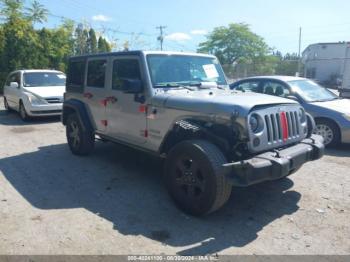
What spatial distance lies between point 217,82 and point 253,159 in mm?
2244

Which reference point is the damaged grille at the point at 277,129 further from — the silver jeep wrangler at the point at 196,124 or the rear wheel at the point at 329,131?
the rear wheel at the point at 329,131

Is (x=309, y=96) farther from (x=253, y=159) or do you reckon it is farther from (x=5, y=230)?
(x=5, y=230)

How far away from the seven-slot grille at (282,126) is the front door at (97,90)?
2.94 m

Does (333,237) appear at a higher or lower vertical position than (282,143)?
lower

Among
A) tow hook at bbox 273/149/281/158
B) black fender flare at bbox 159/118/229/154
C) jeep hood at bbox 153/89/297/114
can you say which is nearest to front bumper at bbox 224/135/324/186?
tow hook at bbox 273/149/281/158

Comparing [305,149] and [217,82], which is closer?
[305,149]

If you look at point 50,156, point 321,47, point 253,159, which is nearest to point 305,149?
point 253,159

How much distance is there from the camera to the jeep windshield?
16.3 feet

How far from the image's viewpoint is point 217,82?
5629 mm

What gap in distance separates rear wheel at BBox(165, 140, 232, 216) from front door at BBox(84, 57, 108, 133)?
2.15 meters

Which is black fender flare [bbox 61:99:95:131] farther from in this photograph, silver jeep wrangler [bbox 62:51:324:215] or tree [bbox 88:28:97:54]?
tree [bbox 88:28:97:54]

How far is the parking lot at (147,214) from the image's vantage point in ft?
11.5

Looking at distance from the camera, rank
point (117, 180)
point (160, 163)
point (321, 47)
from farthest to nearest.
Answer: point (321, 47) < point (160, 163) < point (117, 180)

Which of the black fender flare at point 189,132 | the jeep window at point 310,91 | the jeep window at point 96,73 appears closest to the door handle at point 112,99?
the jeep window at point 96,73
